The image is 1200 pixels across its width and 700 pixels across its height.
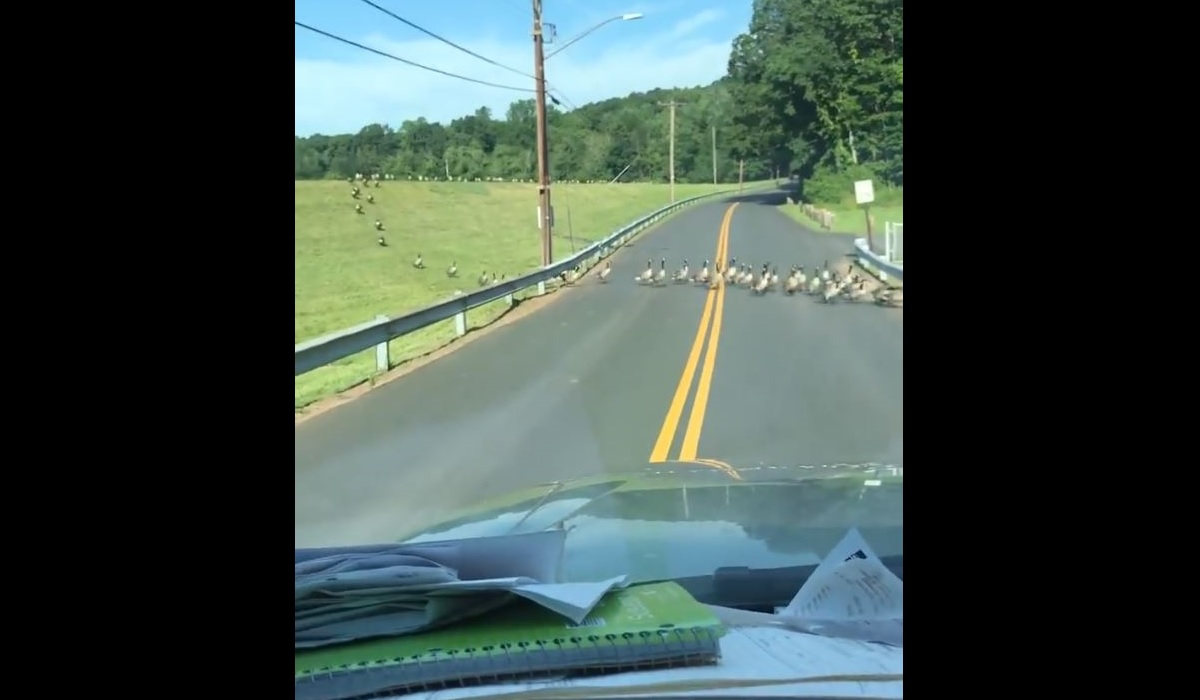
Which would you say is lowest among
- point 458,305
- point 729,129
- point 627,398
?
point 627,398

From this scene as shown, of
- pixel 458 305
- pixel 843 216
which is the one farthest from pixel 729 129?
pixel 458 305

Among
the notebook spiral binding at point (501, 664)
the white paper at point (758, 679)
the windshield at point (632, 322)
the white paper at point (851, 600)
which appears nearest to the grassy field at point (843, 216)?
the windshield at point (632, 322)

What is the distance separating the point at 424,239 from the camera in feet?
21.9

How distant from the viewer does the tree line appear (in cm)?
520

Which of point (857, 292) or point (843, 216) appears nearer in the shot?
point (843, 216)

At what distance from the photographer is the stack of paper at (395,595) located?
2.98m

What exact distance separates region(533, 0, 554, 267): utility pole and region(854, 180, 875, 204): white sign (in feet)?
5.39

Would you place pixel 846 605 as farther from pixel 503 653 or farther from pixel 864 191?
pixel 864 191

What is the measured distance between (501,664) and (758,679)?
2.11ft

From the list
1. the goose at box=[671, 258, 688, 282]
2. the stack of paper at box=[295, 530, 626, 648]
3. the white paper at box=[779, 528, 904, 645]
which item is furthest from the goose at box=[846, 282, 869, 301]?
the stack of paper at box=[295, 530, 626, 648]
